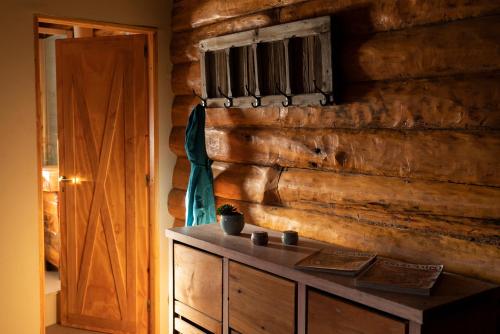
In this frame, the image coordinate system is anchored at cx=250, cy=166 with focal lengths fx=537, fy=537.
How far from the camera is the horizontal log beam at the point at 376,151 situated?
2.25 m

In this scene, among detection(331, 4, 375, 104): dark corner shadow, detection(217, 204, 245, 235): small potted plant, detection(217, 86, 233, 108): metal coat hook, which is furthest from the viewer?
detection(217, 86, 233, 108): metal coat hook

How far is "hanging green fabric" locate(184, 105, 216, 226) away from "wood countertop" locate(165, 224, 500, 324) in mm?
523

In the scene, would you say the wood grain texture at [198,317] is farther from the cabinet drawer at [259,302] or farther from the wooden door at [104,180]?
the wooden door at [104,180]

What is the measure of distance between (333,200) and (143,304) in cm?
218

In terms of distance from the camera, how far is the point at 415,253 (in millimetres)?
2508

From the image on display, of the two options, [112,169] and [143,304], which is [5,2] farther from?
[143,304]

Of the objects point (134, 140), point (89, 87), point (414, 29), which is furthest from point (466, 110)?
point (89, 87)

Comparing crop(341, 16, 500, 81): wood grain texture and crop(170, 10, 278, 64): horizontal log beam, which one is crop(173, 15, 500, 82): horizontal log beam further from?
crop(170, 10, 278, 64): horizontal log beam

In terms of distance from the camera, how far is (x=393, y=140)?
258cm

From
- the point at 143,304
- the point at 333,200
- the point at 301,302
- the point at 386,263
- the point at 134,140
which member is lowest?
the point at 143,304

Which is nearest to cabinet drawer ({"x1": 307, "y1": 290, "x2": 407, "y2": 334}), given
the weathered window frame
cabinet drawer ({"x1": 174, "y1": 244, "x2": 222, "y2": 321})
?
cabinet drawer ({"x1": 174, "y1": 244, "x2": 222, "y2": 321})

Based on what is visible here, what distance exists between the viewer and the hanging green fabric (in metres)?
3.72

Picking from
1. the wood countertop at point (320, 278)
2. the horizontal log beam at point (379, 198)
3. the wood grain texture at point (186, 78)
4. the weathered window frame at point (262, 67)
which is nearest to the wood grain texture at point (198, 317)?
the wood countertop at point (320, 278)

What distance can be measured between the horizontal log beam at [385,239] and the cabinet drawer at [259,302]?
553mm
